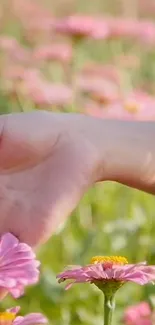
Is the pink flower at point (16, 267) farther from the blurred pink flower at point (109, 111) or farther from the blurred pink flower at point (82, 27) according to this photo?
the blurred pink flower at point (82, 27)

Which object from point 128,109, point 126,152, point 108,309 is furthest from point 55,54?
point 108,309

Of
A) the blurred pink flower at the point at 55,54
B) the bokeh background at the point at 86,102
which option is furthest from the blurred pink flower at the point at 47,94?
the blurred pink flower at the point at 55,54

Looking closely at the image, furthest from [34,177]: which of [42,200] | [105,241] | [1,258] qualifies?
[105,241]

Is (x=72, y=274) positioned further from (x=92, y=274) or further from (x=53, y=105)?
(x=53, y=105)

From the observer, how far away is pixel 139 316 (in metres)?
0.93

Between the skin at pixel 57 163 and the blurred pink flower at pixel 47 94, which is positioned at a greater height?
the skin at pixel 57 163

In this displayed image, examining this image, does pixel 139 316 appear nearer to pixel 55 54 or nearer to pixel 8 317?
pixel 8 317

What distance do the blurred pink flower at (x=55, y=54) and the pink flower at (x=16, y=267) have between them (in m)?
1.37

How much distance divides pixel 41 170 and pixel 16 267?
8.1 inches

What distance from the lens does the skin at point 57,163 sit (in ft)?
2.81

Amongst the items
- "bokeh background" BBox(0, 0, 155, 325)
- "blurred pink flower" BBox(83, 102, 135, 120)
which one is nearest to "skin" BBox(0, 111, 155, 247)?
"bokeh background" BBox(0, 0, 155, 325)

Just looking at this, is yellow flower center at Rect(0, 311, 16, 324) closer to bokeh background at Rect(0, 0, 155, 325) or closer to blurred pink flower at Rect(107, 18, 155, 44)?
bokeh background at Rect(0, 0, 155, 325)

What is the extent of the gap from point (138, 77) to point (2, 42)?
641 millimetres

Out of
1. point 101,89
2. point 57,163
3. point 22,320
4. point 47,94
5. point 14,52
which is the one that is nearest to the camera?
point 22,320
